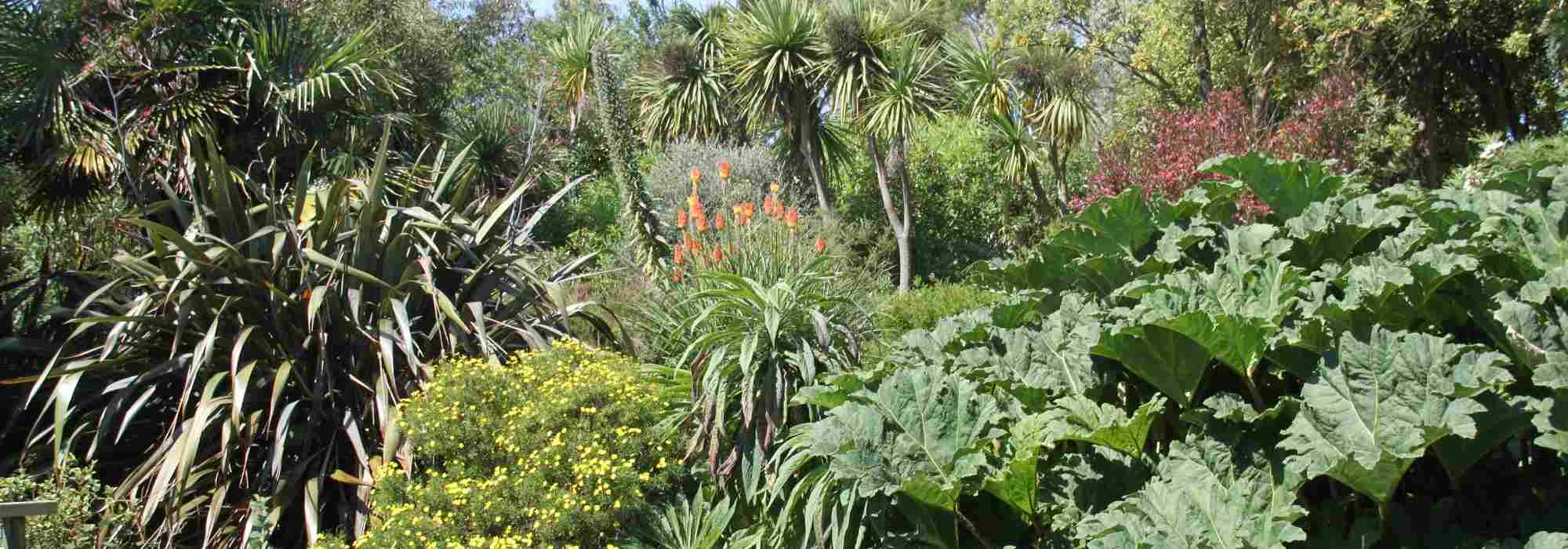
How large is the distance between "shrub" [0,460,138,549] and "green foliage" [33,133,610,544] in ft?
0.41

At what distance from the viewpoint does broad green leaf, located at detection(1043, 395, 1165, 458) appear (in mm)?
3701

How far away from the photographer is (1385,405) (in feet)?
10.5

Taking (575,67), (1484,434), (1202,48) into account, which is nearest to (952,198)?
(1202,48)

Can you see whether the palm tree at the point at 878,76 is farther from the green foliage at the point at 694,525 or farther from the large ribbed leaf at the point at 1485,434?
the large ribbed leaf at the point at 1485,434

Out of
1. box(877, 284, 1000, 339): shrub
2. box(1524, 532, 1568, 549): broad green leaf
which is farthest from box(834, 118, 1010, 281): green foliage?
box(1524, 532, 1568, 549): broad green leaf

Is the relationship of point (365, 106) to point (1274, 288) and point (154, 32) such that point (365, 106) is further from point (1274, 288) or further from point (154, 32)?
point (1274, 288)

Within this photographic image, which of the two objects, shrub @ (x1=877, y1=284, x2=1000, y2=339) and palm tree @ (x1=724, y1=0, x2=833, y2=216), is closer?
shrub @ (x1=877, y1=284, x2=1000, y2=339)

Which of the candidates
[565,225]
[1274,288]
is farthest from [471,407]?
[565,225]

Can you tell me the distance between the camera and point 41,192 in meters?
8.54

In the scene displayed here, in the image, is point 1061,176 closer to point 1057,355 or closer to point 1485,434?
point 1057,355

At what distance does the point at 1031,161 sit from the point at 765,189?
3843mm

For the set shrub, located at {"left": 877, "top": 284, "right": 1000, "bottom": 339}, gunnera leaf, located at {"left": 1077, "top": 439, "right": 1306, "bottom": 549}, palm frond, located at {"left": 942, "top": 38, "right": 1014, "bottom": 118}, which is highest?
palm frond, located at {"left": 942, "top": 38, "right": 1014, "bottom": 118}

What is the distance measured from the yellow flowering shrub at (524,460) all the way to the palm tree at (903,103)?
8.52 metres

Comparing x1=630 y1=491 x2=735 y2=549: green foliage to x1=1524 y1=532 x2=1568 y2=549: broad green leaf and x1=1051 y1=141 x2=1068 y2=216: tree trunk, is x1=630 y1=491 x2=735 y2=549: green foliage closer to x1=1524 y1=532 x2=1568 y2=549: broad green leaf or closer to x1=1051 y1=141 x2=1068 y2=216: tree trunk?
x1=1524 y1=532 x2=1568 y2=549: broad green leaf
